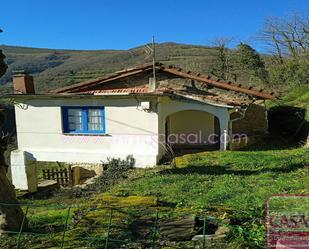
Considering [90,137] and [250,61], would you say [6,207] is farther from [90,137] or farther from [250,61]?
[250,61]

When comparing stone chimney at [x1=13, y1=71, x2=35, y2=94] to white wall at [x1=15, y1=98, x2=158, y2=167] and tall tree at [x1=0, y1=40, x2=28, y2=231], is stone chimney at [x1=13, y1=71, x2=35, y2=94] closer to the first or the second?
white wall at [x1=15, y1=98, x2=158, y2=167]

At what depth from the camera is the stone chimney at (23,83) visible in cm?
1666

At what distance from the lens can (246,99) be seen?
17.6 meters

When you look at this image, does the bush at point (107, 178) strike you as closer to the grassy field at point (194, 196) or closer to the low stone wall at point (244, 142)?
the grassy field at point (194, 196)

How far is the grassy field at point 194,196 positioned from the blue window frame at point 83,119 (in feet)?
9.34

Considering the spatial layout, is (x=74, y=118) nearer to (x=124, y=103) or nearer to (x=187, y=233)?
(x=124, y=103)

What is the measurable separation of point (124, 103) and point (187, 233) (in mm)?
10222

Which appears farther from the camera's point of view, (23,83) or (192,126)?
(192,126)

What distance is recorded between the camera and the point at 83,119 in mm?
15664
